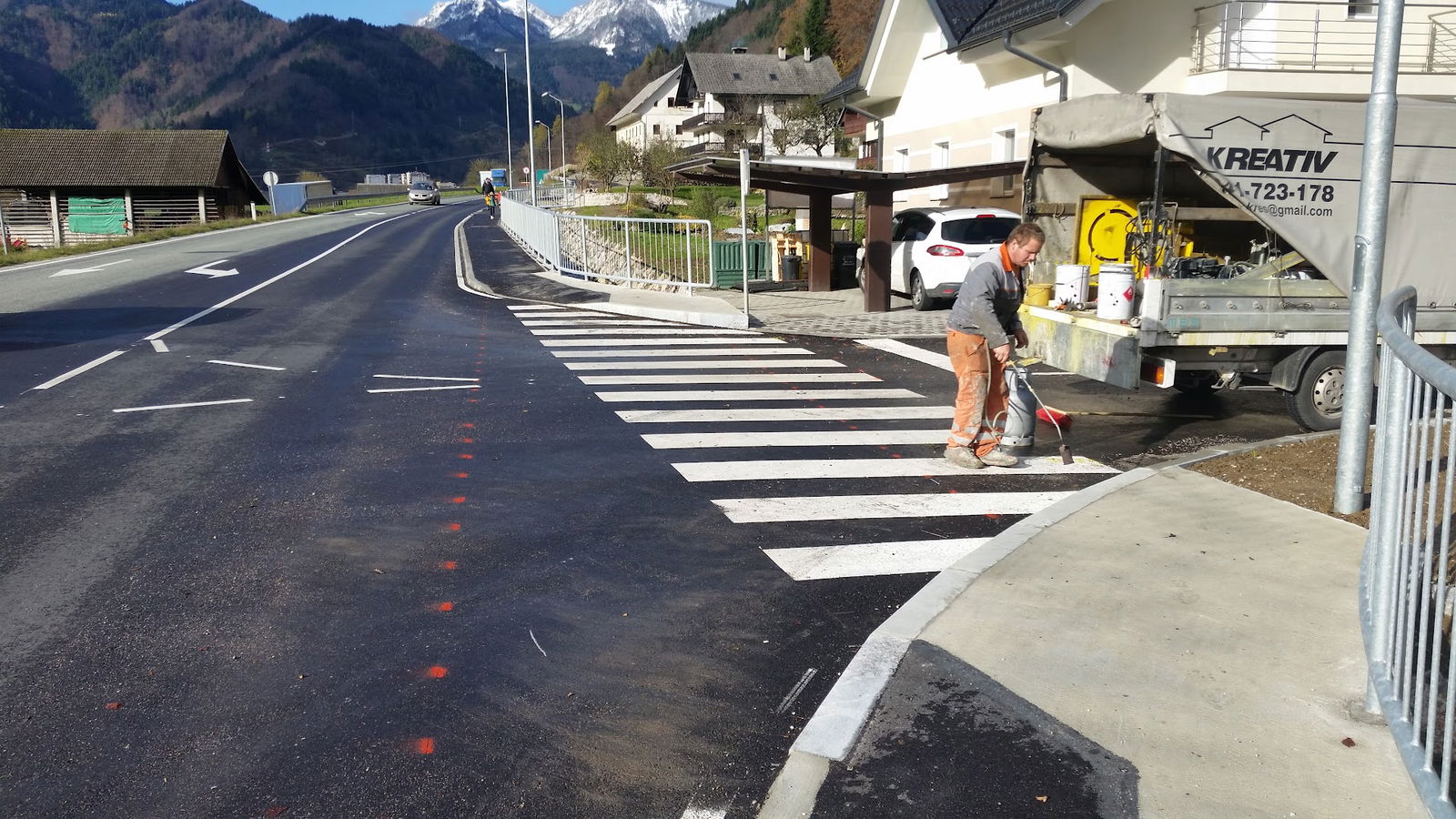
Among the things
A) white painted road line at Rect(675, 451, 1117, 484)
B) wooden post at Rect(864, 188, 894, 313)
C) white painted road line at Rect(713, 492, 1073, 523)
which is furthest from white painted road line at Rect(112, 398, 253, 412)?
wooden post at Rect(864, 188, 894, 313)

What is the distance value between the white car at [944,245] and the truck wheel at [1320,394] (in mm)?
8755

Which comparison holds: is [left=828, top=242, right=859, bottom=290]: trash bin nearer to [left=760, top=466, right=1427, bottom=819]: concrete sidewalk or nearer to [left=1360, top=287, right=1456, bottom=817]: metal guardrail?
[left=760, top=466, right=1427, bottom=819]: concrete sidewalk

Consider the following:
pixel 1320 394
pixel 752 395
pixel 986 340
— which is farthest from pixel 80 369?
pixel 1320 394

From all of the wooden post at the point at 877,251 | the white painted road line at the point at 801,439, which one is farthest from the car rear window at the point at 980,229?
the white painted road line at the point at 801,439

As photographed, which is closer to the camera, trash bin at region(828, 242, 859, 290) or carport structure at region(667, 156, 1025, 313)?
carport structure at region(667, 156, 1025, 313)

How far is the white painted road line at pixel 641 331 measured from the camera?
16.7 metres

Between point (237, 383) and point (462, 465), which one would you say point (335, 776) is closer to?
point (462, 465)

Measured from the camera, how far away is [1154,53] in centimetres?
1991

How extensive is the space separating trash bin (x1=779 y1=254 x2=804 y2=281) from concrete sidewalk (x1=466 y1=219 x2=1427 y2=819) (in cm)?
1857

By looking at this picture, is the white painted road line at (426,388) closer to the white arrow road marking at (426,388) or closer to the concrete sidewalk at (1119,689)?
the white arrow road marking at (426,388)

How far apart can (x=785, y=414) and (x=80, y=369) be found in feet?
25.9

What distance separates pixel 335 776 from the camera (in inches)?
156

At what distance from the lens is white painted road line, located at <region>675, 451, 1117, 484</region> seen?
8.21m

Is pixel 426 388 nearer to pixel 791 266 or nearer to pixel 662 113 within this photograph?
pixel 791 266
